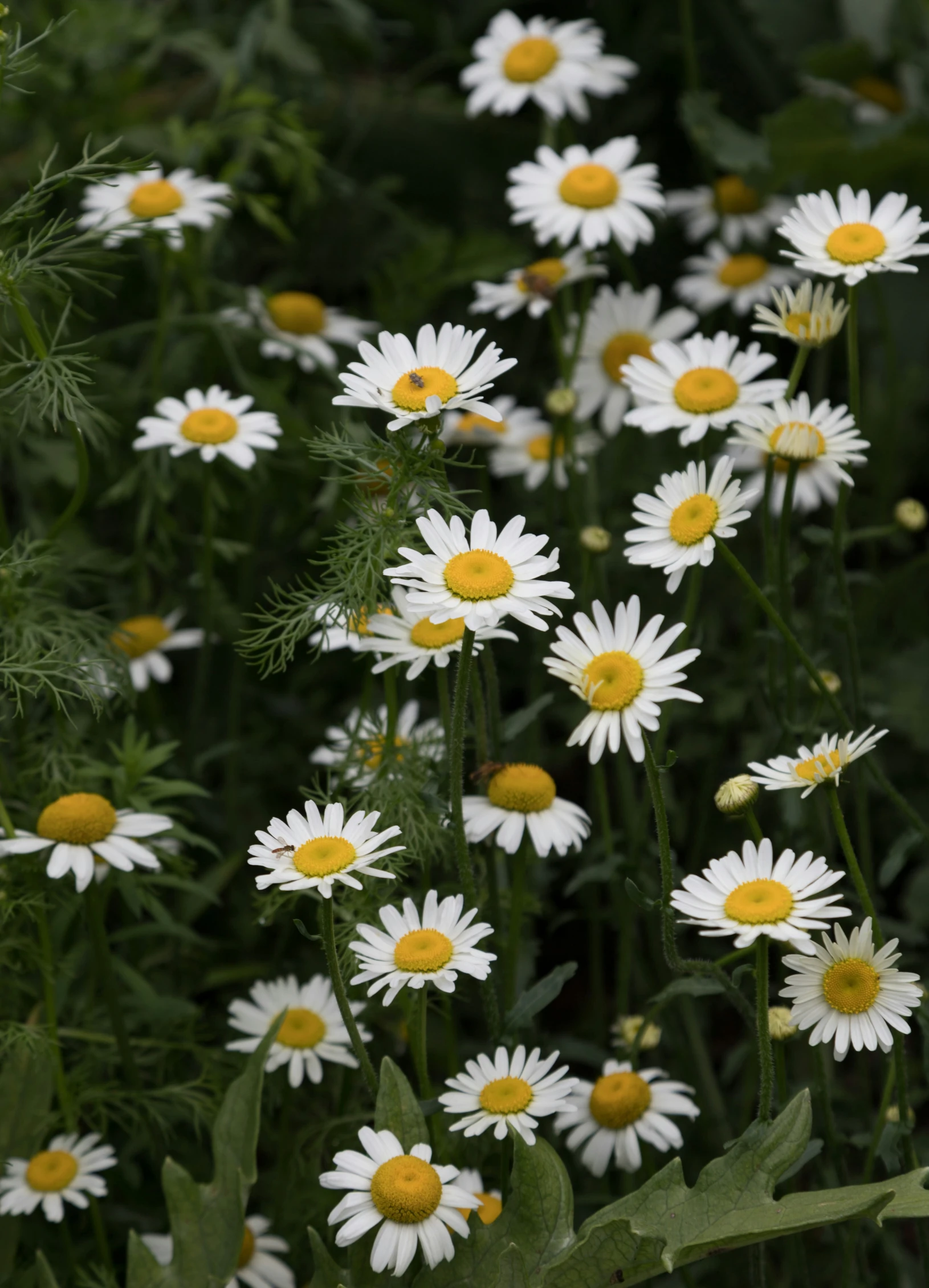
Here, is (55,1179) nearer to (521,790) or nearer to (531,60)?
(521,790)

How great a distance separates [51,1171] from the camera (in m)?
1.26

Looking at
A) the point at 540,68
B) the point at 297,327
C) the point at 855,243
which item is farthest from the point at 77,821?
the point at 540,68

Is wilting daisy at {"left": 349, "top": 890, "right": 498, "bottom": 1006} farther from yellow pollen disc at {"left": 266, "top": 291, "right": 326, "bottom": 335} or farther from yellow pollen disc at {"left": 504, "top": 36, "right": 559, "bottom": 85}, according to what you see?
yellow pollen disc at {"left": 504, "top": 36, "right": 559, "bottom": 85}

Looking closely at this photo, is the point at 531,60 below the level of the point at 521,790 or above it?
above

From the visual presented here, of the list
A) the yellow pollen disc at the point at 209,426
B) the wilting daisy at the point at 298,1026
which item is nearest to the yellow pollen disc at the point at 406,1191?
the wilting daisy at the point at 298,1026

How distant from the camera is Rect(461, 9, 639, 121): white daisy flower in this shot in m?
1.92

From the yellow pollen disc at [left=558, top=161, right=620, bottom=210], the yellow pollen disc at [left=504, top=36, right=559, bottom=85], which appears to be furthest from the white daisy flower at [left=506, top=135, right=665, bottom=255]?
the yellow pollen disc at [left=504, top=36, right=559, bottom=85]

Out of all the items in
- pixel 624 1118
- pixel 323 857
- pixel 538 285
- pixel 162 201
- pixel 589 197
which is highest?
pixel 162 201

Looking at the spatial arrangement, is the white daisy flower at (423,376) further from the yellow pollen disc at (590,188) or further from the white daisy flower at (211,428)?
the yellow pollen disc at (590,188)

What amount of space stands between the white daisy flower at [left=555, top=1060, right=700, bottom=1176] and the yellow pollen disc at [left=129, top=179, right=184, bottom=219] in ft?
3.93

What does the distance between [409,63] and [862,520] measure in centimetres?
135

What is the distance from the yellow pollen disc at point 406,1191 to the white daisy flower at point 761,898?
0.28 meters

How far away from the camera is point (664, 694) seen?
1.05 meters

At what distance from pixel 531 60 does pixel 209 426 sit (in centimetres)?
82
